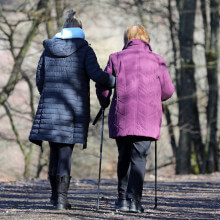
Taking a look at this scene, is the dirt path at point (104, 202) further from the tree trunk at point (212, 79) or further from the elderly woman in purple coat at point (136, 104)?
the tree trunk at point (212, 79)

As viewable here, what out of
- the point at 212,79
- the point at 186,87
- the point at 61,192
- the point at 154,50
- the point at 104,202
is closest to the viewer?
the point at 61,192

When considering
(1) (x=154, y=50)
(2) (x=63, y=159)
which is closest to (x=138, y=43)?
(2) (x=63, y=159)

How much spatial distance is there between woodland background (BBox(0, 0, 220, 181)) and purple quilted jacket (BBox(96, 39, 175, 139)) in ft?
36.5

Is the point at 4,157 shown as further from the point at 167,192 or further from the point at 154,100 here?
the point at 154,100

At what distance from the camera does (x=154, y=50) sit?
19859 mm

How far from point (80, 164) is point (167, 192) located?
1307 centimetres

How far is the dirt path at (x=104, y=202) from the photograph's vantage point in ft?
18.5

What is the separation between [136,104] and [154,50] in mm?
14296

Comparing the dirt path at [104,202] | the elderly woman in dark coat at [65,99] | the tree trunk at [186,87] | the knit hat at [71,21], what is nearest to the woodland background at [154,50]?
the tree trunk at [186,87]

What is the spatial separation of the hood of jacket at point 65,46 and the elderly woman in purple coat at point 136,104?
346mm

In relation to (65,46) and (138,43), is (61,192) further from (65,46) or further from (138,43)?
(138,43)

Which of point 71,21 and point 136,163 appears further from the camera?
point 71,21

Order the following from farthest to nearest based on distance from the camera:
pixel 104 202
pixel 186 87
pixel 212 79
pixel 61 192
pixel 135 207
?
1. pixel 212 79
2. pixel 186 87
3. pixel 104 202
4. pixel 61 192
5. pixel 135 207

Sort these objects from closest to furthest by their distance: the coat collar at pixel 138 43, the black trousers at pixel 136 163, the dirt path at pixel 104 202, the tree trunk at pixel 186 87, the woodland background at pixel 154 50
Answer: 1. the dirt path at pixel 104 202
2. the black trousers at pixel 136 163
3. the coat collar at pixel 138 43
4. the tree trunk at pixel 186 87
5. the woodland background at pixel 154 50
